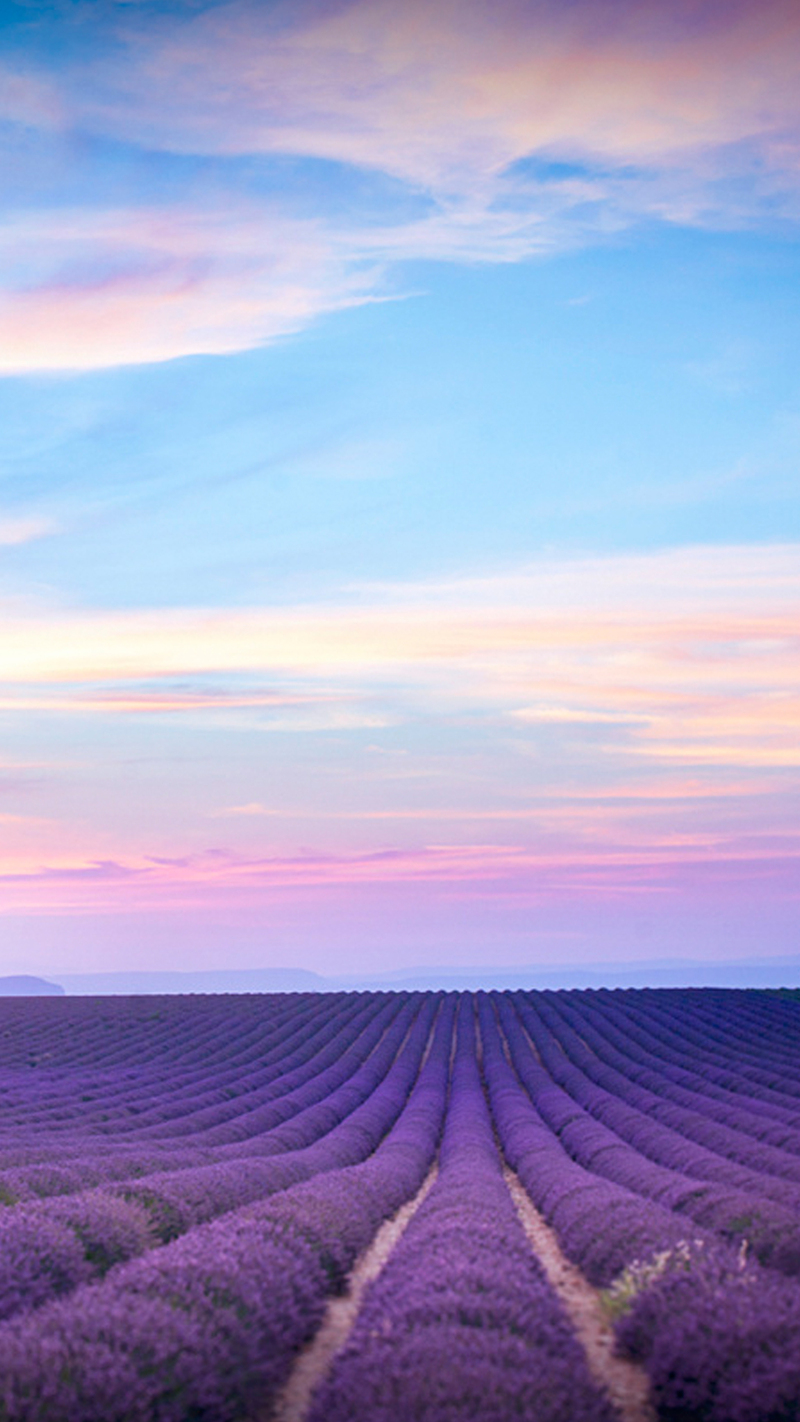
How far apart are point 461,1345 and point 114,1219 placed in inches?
174

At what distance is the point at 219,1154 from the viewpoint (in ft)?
48.3

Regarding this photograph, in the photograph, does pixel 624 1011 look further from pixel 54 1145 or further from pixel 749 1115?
pixel 54 1145

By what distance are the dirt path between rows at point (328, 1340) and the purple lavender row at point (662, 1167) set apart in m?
2.64

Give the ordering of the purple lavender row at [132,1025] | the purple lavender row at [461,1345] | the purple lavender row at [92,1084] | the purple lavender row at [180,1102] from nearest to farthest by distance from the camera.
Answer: the purple lavender row at [461,1345] → the purple lavender row at [180,1102] → the purple lavender row at [92,1084] → the purple lavender row at [132,1025]

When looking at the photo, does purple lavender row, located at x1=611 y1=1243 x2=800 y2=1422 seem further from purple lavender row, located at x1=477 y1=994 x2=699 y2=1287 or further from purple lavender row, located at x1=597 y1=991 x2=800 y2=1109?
purple lavender row, located at x1=597 y1=991 x2=800 y2=1109

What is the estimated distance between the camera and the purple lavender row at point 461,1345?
482 centimetres

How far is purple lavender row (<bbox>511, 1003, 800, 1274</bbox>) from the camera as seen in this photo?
9.34 meters

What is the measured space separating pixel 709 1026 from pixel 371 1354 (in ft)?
97.1

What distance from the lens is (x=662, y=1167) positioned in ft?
45.7

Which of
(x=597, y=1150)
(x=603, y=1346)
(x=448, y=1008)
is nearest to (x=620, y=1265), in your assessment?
(x=603, y=1346)

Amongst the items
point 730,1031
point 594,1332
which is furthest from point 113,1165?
point 730,1031

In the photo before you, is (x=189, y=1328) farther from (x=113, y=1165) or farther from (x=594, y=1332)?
(x=113, y=1165)

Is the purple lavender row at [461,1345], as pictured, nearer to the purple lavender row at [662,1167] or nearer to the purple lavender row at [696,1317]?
the purple lavender row at [696,1317]

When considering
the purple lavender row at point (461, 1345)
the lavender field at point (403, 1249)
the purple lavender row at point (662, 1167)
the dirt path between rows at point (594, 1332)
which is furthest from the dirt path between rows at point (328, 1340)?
the purple lavender row at point (662, 1167)
